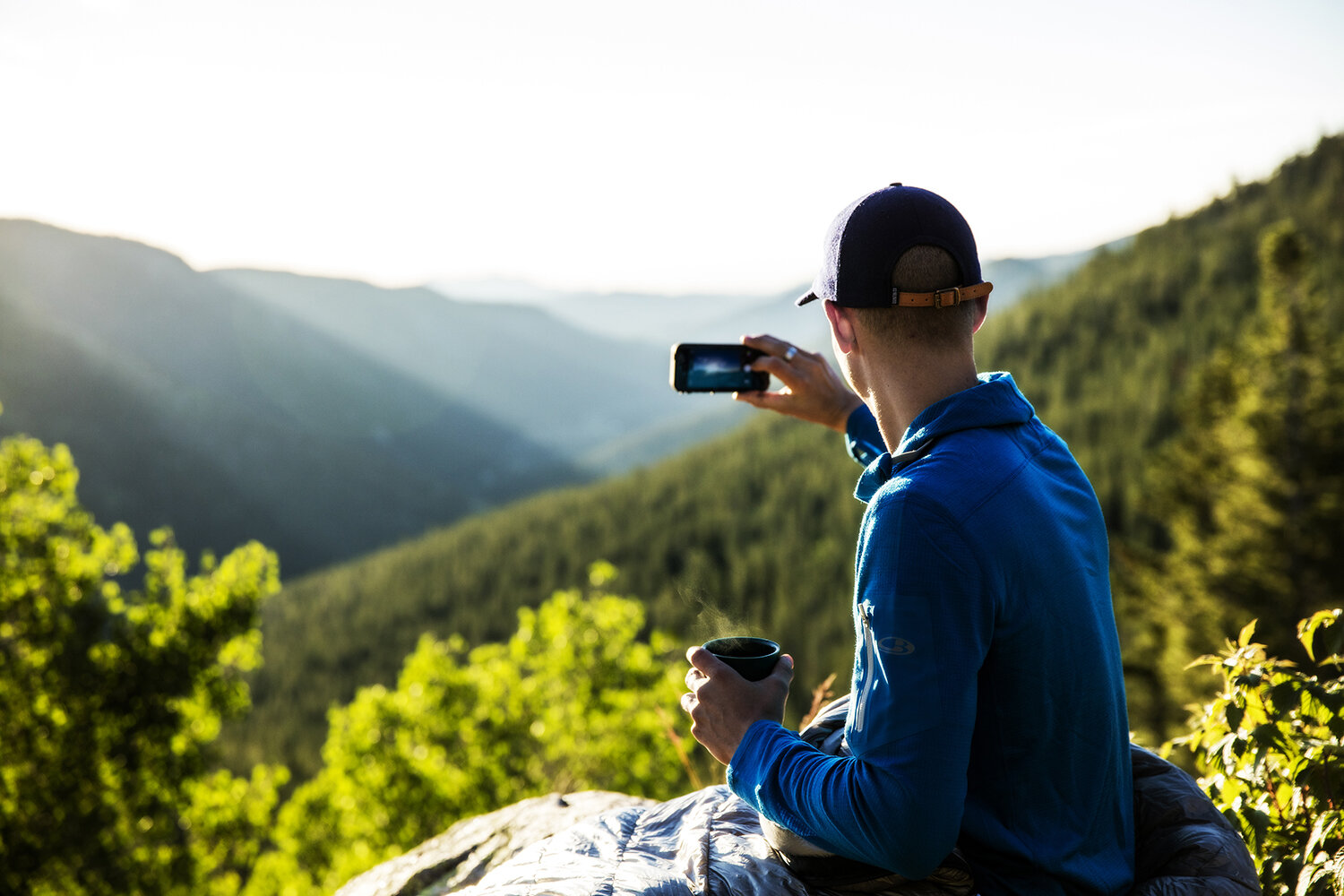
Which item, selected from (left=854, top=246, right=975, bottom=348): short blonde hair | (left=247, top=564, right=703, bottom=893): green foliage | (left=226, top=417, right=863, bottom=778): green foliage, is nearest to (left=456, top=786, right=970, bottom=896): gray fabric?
(left=854, top=246, right=975, bottom=348): short blonde hair

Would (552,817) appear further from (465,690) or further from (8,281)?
(8,281)

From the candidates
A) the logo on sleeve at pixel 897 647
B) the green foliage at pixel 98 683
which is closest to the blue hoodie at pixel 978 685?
the logo on sleeve at pixel 897 647

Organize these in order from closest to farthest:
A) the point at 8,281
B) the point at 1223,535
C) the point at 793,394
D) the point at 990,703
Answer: the point at 990,703 → the point at 793,394 → the point at 1223,535 → the point at 8,281

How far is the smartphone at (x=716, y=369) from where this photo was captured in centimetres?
347

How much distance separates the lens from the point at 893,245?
6.17ft

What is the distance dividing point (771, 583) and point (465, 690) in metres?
38.3

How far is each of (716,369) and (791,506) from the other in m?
70.5

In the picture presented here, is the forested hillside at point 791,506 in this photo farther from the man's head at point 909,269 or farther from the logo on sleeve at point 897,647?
the logo on sleeve at point 897,647

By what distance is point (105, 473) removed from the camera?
5600 inches

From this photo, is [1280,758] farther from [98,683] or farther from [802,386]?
[98,683]

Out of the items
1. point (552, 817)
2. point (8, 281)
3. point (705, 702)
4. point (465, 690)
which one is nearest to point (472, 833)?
point (552, 817)

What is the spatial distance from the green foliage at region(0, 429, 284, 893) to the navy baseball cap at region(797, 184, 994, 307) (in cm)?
1276

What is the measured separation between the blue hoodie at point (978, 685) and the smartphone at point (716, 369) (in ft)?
5.17

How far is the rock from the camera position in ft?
12.3
